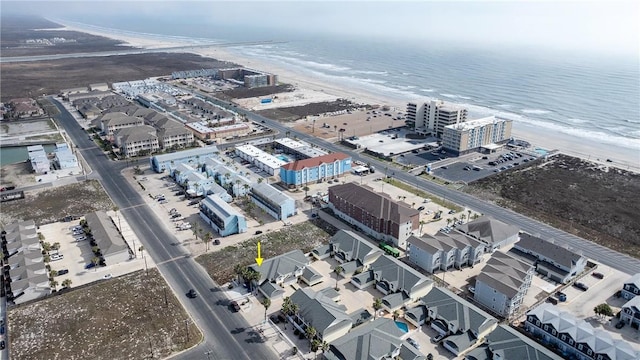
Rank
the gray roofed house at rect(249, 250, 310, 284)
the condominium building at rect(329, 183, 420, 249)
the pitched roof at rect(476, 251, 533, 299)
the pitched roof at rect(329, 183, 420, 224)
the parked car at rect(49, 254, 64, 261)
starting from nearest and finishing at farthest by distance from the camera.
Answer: the pitched roof at rect(476, 251, 533, 299)
the gray roofed house at rect(249, 250, 310, 284)
the parked car at rect(49, 254, 64, 261)
the condominium building at rect(329, 183, 420, 249)
the pitched roof at rect(329, 183, 420, 224)

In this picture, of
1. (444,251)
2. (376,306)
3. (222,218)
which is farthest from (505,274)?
(222,218)

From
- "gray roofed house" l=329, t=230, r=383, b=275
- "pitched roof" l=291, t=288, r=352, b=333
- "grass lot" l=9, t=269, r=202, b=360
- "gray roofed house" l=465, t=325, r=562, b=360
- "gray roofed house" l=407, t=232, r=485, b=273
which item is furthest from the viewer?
"gray roofed house" l=329, t=230, r=383, b=275

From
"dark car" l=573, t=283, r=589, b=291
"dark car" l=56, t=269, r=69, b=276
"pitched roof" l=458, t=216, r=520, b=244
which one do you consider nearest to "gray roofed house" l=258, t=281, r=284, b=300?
"dark car" l=56, t=269, r=69, b=276

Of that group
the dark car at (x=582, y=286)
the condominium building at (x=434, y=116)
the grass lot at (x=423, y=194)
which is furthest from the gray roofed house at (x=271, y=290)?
the condominium building at (x=434, y=116)

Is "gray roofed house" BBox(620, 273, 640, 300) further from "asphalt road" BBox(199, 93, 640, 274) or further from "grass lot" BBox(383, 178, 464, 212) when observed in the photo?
"grass lot" BBox(383, 178, 464, 212)

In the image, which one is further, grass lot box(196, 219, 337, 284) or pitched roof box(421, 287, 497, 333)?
grass lot box(196, 219, 337, 284)

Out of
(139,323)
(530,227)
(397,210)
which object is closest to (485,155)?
(530,227)
